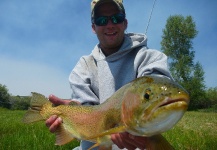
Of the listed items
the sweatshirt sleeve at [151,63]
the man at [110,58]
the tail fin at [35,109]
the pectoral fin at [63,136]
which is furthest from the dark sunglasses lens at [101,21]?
the pectoral fin at [63,136]

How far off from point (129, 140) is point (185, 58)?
5033 centimetres

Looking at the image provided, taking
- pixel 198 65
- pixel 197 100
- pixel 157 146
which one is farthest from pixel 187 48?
pixel 157 146

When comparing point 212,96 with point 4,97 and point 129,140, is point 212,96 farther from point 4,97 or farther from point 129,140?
point 129,140

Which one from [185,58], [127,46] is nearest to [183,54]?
[185,58]

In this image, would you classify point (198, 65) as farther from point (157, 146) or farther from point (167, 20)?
point (157, 146)

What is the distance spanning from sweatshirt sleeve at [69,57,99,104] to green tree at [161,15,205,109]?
46.6 m

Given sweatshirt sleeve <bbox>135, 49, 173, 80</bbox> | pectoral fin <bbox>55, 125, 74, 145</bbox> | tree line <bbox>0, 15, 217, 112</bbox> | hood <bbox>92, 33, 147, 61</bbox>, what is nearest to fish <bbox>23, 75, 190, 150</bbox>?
pectoral fin <bbox>55, 125, 74, 145</bbox>

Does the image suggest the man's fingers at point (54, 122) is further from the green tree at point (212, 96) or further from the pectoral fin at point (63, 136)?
the green tree at point (212, 96)

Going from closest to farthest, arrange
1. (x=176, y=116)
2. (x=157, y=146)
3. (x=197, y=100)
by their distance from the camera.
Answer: (x=176, y=116)
(x=157, y=146)
(x=197, y=100)

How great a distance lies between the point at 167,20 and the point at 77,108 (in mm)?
53019

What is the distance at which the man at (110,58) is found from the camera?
4164 mm

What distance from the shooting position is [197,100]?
167 feet

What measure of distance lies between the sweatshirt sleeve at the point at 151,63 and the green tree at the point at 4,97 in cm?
6114

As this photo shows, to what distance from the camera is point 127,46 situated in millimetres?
4309
